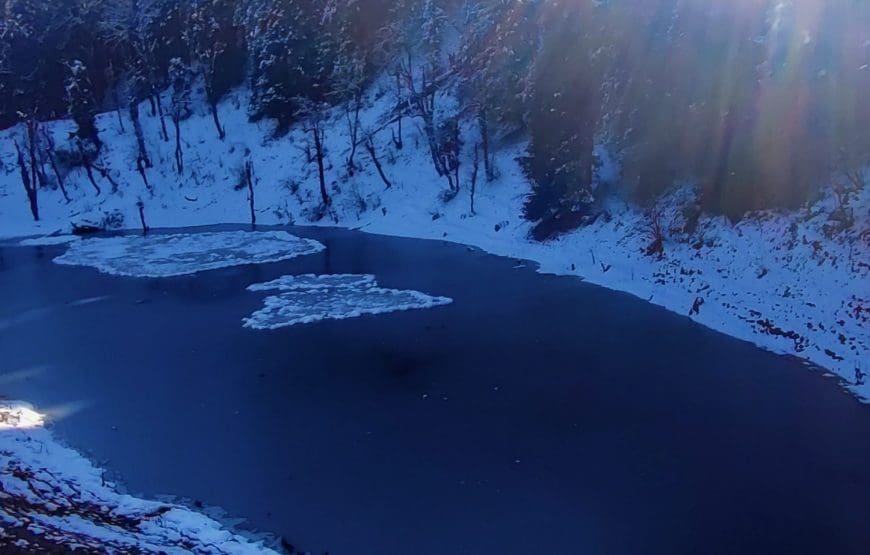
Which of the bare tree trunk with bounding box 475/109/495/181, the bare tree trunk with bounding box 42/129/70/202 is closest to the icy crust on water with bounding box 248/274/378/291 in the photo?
the bare tree trunk with bounding box 475/109/495/181

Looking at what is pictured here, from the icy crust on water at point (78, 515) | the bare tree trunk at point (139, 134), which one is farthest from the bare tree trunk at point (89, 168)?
the icy crust on water at point (78, 515)

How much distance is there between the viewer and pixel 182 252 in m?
34.9

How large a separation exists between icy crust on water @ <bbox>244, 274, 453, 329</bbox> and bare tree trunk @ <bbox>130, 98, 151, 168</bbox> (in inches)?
1056

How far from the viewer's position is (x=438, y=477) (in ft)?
38.0

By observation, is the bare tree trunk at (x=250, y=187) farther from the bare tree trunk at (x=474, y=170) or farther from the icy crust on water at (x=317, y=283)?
the icy crust on water at (x=317, y=283)

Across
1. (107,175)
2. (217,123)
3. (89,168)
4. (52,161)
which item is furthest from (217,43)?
(52,161)

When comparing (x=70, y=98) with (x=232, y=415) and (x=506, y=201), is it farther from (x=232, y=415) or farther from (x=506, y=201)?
(x=232, y=415)

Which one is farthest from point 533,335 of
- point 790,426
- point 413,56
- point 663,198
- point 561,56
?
point 413,56

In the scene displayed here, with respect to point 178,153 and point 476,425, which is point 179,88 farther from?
point 476,425

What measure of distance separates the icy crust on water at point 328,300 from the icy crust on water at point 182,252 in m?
5.56

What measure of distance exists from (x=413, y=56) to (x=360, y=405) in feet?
122

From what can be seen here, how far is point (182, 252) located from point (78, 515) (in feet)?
86.8

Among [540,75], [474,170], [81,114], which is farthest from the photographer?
[81,114]

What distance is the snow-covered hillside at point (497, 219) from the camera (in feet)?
57.6
